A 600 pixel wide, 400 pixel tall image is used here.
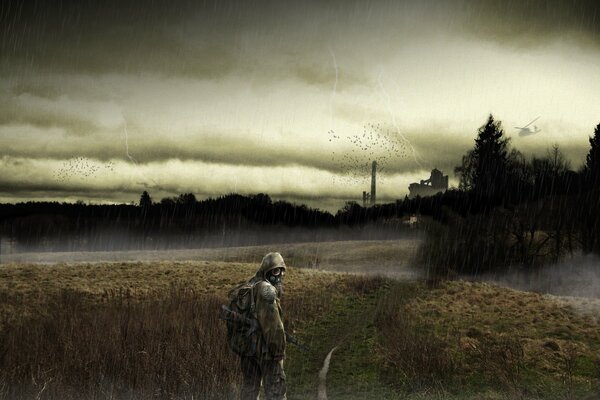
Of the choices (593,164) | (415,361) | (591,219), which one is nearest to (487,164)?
(593,164)

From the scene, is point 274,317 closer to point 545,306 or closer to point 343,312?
point 343,312

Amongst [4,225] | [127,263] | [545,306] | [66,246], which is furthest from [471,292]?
[4,225]

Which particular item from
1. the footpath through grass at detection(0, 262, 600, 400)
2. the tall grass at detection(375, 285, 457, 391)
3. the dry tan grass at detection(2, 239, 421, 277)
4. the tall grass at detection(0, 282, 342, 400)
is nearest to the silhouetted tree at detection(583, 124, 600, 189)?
the dry tan grass at detection(2, 239, 421, 277)

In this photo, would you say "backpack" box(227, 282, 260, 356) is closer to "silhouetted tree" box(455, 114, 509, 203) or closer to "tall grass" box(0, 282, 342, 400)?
"tall grass" box(0, 282, 342, 400)

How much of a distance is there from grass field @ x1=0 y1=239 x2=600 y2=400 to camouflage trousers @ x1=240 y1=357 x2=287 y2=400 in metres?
2.51

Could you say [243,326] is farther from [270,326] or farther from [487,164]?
[487,164]

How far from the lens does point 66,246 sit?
206 ft

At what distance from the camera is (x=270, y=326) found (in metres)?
7.89

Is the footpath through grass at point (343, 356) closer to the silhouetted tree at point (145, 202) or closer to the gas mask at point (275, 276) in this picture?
the gas mask at point (275, 276)

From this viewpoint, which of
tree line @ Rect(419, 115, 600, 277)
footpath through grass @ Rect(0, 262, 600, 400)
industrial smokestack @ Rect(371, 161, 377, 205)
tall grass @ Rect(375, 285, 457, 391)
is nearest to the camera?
footpath through grass @ Rect(0, 262, 600, 400)

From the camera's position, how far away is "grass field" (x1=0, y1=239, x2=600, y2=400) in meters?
11.5

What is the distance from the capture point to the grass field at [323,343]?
37.9 ft

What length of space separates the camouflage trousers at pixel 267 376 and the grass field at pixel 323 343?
8.23 ft

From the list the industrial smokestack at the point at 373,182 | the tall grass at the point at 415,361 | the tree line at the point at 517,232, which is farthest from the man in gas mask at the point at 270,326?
the industrial smokestack at the point at 373,182
